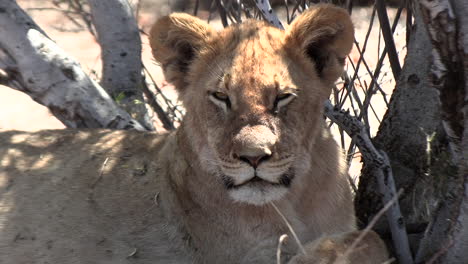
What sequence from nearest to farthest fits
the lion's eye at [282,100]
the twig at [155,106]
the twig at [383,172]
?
the lion's eye at [282,100], the twig at [383,172], the twig at [155,106]

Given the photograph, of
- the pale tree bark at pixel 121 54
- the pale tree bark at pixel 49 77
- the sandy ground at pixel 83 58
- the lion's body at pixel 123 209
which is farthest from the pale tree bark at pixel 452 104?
the sandy ground at pixel 83 58

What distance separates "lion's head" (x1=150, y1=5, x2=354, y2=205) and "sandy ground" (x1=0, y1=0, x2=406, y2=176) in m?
2.85

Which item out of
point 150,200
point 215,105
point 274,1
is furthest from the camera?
point 274,1

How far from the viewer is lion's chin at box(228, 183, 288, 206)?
2.52m

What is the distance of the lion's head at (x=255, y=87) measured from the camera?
2486mm

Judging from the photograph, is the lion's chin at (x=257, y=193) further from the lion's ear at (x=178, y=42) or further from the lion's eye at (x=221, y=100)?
the lion's ear at (x=178, y=42)

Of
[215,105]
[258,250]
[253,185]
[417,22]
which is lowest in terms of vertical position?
[258,250]

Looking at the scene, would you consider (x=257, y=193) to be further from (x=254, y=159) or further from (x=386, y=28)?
(x=386, y=28)

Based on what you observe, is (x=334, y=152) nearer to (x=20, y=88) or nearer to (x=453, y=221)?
(x=453, y=221)

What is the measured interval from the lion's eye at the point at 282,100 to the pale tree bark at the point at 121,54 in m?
1.70

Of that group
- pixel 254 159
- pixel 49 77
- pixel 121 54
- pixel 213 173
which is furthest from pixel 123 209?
pixel 121 54

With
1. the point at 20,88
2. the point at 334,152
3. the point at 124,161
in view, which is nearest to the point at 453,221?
the point at 334,152

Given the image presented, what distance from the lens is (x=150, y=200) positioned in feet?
10.0

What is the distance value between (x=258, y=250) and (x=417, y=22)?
1154 millimetres
